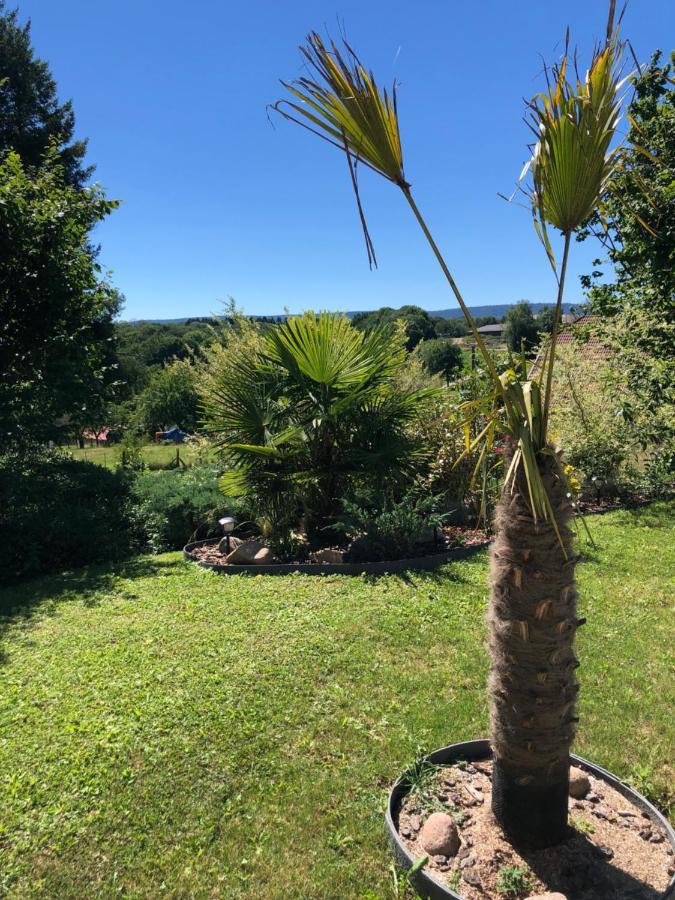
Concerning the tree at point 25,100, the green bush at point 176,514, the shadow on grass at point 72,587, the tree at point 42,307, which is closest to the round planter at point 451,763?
the shadow on grass at point 72,587

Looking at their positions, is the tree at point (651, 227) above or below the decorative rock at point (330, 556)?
above

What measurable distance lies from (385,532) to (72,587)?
144 inches

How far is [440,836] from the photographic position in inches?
91.3

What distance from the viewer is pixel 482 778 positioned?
9.00 feet

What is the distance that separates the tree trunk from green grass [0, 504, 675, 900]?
0.70 metres

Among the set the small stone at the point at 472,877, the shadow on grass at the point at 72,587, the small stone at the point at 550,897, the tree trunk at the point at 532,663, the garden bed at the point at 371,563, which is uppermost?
the tree trunk at the point at 532,663

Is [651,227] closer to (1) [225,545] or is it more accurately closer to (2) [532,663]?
(2) [532,663]

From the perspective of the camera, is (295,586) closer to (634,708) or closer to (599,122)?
(634,708)

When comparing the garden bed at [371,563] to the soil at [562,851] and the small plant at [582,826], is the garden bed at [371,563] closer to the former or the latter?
the soil at [562,851]

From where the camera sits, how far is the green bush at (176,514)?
853 cm

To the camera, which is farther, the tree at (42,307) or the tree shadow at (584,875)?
the tree at (42,307)

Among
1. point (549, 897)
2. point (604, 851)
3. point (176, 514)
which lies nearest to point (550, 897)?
point (549, 897)

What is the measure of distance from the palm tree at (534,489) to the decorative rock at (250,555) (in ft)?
15.4

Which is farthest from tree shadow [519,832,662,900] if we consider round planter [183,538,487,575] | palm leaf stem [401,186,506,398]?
round planter [183,538,487,575]
